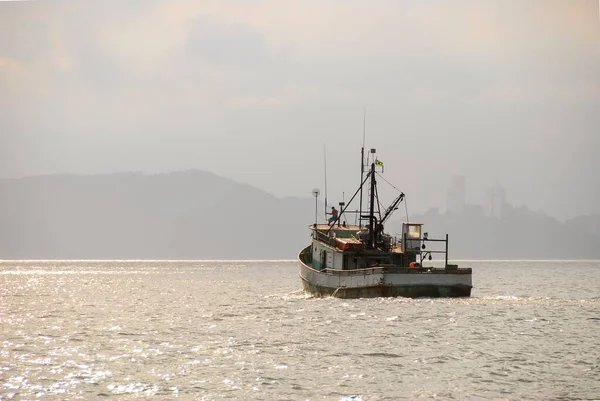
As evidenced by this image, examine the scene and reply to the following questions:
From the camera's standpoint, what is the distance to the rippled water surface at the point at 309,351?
31.0 m

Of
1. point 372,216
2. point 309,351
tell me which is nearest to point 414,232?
point 372,216

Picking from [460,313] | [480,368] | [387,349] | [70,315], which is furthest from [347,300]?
[480,368]

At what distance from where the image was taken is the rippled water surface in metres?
31.0

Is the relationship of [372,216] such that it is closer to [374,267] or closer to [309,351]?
[374,267]

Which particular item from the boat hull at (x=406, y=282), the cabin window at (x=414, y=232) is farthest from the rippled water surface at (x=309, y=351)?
the cabin window at (x=414, y=232)

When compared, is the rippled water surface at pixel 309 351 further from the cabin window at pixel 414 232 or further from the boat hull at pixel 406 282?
the cabin window at pixel 414 232

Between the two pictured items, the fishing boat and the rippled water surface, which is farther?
the fishing boat

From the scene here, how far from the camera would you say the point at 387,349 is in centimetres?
4066

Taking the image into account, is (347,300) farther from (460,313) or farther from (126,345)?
(126,345)

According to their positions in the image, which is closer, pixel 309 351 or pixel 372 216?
pixel 309 351

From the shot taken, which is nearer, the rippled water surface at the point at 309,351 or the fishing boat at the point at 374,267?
the rippled water surface at the point at 309,351

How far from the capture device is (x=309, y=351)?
3984 centimetres

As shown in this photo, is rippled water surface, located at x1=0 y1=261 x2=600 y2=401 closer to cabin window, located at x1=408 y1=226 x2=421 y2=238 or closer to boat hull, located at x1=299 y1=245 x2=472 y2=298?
boat hull, located at x1=299 y1=245 x2=472 y2=298

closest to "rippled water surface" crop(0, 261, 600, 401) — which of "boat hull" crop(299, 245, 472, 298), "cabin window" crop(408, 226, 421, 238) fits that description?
"boat hull" crop(299, 245, 472, 298)
